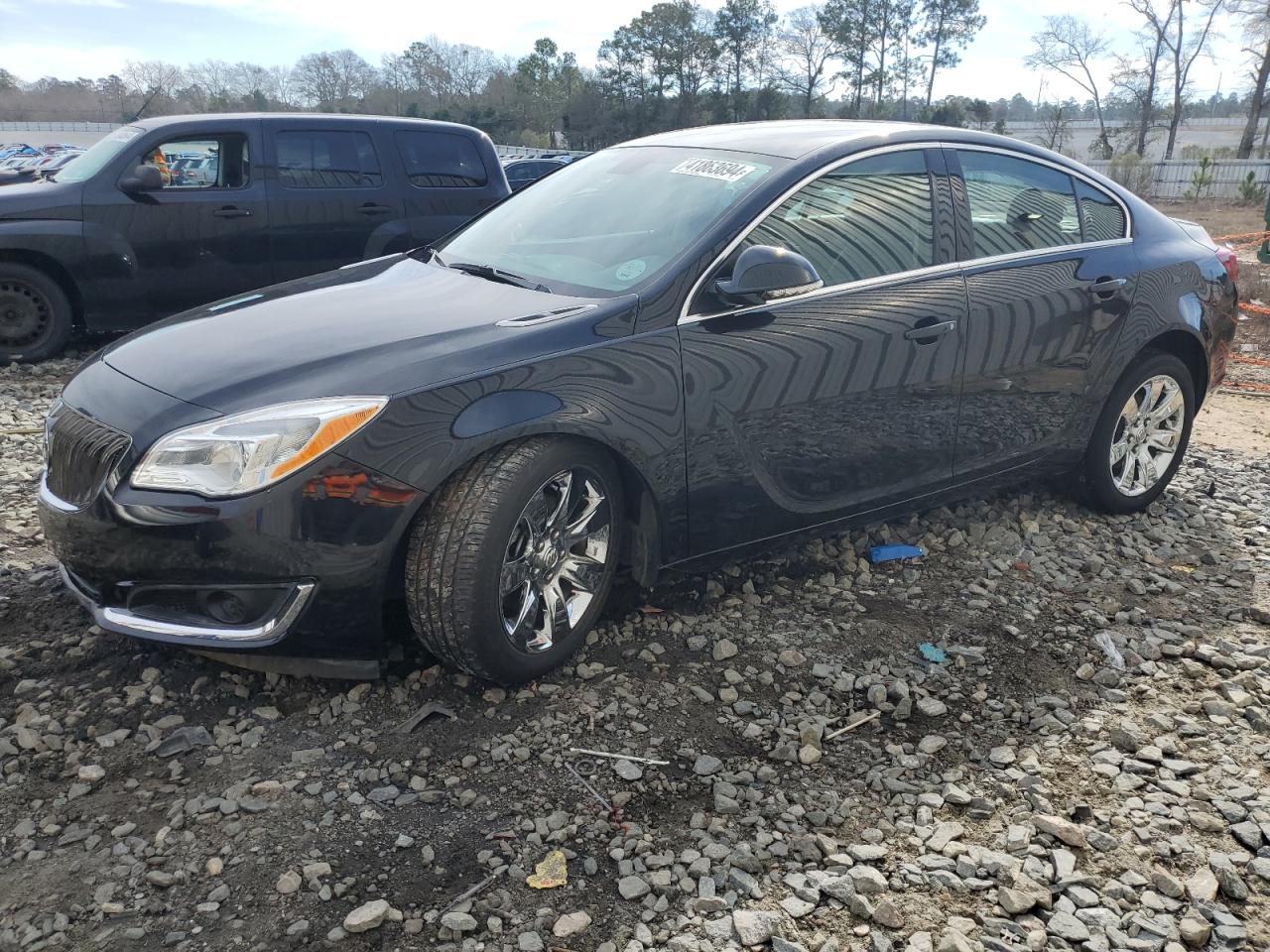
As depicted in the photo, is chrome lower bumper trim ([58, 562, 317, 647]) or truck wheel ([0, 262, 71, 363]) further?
truck wheel ([0, 262, 71, 363])

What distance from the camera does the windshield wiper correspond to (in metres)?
3.60

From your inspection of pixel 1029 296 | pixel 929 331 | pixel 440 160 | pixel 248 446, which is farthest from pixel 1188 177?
pixel 248 446

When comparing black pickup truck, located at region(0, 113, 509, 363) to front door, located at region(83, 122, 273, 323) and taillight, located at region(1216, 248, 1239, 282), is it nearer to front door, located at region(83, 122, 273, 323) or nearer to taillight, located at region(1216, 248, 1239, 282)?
front door, located at region(83, 122, 273, 323)

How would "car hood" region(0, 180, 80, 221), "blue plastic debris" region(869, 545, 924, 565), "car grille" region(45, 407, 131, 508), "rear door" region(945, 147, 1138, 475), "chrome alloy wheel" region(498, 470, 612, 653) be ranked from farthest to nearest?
A: "car hood" region(0, 180, 80, 221) → "blue plastic debris" region(869, 545, 924, 565) → "rear door" region(945, 147, 1138, 475) → "chrome alloy wheel" region(498, 470, 612, 653) → "car grille" region(45, 407, 131, 508)

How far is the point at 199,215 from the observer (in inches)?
297

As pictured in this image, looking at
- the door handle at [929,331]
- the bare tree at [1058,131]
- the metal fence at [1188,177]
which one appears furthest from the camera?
the bare tree at [1058,131]

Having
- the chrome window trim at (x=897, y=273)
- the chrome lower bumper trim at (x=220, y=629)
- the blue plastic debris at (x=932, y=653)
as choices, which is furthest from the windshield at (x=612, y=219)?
the blue plastic debris at (x=932, y=653)

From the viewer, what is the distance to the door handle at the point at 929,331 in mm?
3889

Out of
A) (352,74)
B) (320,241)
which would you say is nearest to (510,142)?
(352,74)

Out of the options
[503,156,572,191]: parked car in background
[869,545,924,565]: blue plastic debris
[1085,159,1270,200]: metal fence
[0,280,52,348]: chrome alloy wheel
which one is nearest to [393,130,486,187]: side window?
[0,280,52,348]: chrome alloy wheel

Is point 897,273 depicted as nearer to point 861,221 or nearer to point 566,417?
point 861,221

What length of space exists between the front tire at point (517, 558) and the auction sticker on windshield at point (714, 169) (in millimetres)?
1210

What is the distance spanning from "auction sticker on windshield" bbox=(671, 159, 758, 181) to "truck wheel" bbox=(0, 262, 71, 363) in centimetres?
546

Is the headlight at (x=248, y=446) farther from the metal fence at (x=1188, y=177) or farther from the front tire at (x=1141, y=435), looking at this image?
the metal fence at (x=1188, y=177)
